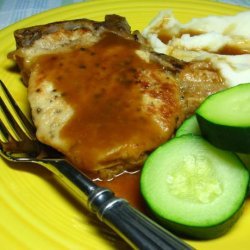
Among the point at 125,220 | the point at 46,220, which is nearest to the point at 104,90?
the point at 46,220

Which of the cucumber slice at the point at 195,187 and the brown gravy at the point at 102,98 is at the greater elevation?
the brown gravy at the point at 102,98

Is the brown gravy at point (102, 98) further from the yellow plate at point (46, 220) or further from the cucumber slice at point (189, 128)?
the yellow plate at point (46, 220)

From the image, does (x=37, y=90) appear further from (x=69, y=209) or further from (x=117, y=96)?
(x=69, y=209)

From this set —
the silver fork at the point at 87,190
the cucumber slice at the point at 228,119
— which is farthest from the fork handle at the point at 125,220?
the cucumber slice at the point at 228,119

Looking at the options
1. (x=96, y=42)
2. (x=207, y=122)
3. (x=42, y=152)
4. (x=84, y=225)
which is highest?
(x=96, y=42)

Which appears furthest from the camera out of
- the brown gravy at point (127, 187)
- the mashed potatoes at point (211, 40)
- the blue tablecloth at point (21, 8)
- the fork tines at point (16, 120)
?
the blue tablecloth at point (21, 8)

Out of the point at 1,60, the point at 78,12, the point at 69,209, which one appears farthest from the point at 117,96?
the point at 78,12

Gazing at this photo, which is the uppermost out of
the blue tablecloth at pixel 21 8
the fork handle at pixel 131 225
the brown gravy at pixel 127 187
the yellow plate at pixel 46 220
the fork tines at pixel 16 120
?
the blue tablecloth at pixel 21 8
